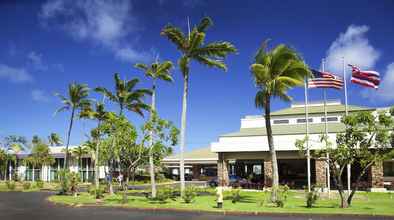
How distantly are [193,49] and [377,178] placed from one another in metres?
18.9

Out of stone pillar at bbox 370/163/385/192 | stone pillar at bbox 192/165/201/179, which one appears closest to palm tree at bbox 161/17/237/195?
stone pillar at bbox 370/163/385/192

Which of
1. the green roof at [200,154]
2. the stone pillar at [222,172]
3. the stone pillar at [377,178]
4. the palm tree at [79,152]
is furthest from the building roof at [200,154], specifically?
the stone pillar at [377,178]

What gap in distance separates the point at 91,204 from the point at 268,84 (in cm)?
1277

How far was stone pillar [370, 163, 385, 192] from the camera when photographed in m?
34.9

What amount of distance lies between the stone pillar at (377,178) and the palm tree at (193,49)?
16.1 m

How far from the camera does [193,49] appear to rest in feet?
95.4

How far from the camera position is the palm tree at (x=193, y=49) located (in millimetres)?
28547

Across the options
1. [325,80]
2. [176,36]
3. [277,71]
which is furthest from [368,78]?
[176,36]

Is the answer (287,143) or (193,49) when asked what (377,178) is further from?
(193,49)

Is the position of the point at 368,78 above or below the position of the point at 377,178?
above

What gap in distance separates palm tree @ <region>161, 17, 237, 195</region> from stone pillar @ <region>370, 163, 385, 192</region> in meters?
16.1

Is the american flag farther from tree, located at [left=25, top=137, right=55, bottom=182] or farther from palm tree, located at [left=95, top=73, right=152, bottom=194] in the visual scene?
tree, located at [left=25, top=137, right=55, bottom=182]

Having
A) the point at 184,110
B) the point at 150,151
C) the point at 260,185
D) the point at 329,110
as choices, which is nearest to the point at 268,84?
the point at 184,110

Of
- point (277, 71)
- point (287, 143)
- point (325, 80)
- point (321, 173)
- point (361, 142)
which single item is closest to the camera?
point (361, 142)
